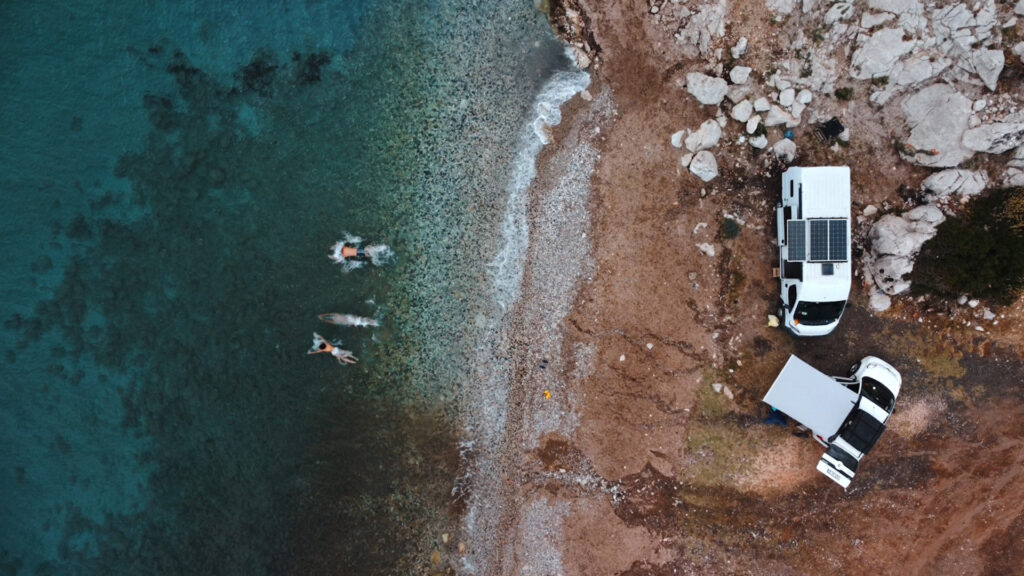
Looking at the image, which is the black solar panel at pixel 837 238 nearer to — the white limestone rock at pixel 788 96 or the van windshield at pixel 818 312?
the van windshield at pixel 818 312

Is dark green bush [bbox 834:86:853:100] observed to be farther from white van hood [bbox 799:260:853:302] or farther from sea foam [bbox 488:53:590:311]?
sea foam [bbox 488:53:590:311]

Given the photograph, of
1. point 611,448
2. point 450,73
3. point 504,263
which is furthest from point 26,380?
point 611,448

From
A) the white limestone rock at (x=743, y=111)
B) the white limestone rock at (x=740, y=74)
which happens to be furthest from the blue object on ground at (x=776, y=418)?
the white limestone rock at (x=740, y=74)

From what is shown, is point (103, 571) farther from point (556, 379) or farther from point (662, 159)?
A: point (662, 159)

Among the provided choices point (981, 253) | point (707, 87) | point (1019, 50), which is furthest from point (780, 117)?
point (981, 253)

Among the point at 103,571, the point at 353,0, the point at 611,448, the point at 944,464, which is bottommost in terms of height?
the point at 103,571

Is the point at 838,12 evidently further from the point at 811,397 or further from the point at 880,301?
the point at 811,397

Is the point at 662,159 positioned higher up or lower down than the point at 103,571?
higher up
